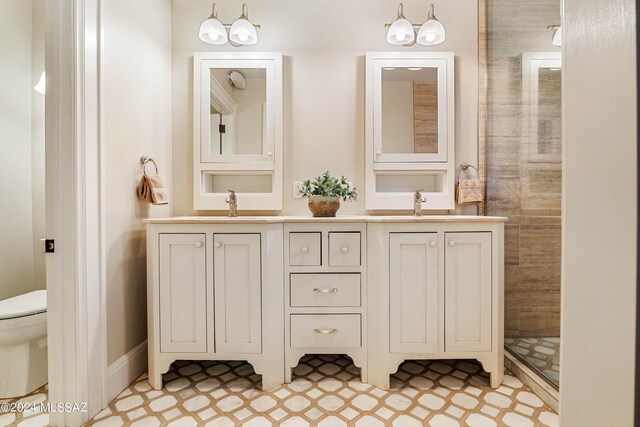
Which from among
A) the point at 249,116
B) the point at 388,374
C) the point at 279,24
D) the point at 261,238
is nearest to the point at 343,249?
the point at 261,238

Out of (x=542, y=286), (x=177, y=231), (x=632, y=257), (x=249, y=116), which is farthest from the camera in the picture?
Answer: (x=249, y=116)

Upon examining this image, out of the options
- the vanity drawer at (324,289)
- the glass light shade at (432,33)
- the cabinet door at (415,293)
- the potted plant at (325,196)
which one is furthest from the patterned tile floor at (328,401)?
the glass light shade at (432,33)

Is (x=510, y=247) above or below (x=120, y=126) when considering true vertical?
below

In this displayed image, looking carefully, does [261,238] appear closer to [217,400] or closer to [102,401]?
[217,400]

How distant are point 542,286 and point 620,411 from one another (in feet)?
5.45

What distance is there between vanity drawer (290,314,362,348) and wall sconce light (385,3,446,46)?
173 cm

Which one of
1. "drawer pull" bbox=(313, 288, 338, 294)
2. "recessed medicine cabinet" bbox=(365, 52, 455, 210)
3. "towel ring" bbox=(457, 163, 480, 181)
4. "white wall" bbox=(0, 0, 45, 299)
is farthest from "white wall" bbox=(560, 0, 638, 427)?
"white wall" bbox=(0, 0, 45, 299)

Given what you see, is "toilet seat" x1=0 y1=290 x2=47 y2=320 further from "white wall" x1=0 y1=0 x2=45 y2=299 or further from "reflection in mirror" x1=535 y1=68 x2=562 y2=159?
"reflection in mirror" x1=535 y1=68 x2=562 y2=159

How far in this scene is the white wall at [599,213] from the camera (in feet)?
1.45

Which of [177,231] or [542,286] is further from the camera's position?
[542,286]

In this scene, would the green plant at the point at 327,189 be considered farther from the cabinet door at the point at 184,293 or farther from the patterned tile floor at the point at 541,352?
the patterned tile floor at the point at 541,352

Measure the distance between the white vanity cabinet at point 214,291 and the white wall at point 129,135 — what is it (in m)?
0.17

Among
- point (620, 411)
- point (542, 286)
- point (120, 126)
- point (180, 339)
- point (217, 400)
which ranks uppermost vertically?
point (120, 126)

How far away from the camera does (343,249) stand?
1.56 m
